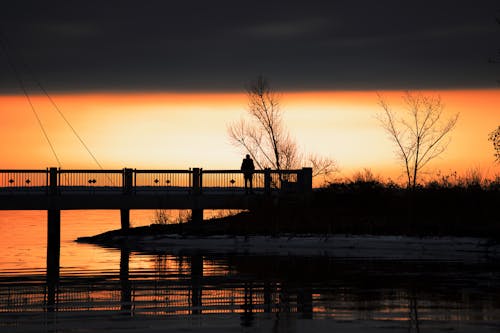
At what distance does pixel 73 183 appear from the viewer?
46.9 meters

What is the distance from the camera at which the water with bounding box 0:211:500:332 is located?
15.6 metres

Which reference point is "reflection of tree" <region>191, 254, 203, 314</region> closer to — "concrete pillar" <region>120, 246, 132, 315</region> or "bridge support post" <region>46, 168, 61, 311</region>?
"concrete pillar" <region>120, 246, 132, 315</region>

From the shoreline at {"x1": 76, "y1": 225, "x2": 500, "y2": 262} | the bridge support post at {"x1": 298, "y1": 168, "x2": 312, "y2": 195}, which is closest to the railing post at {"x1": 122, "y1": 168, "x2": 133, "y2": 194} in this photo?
the shoreline at {"x1": 76, "y1": 225, "x2": 500, "y2": 262}

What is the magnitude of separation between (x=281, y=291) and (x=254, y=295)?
91 centimetres

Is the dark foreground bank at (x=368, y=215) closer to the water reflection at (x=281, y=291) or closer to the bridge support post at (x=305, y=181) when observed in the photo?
the bridge support post at (x=305, y=181)

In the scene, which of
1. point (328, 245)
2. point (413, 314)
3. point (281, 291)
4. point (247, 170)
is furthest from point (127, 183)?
point (413, 314)

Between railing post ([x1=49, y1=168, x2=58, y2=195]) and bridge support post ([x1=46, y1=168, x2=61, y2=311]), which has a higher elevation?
railing post ([x1=49, y1=168, x2=58, y2=195])

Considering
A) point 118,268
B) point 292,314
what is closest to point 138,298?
point 292,314

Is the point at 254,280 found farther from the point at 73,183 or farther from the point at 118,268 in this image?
the point at 73,183

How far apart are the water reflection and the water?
20 millimetres

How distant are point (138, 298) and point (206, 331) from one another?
4.35m

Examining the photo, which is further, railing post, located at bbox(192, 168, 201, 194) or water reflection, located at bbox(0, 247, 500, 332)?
railing post, located at bbox(192, 168, 201, 194)

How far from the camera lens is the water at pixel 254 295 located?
1560cm

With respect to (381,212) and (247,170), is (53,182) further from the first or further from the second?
(381,212)
